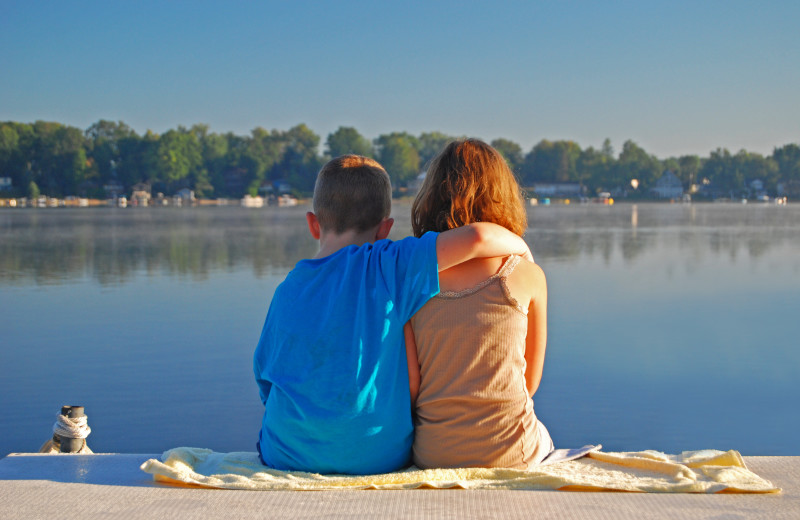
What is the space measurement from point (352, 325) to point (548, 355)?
4.78 meters

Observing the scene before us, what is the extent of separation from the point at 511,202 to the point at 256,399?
351 centimetres

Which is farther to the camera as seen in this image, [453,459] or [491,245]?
[453,459]

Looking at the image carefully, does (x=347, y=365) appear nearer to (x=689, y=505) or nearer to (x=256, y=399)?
(x=689, y=505)

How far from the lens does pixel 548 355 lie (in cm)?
Result: 673

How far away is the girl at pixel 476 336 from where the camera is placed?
218 cm

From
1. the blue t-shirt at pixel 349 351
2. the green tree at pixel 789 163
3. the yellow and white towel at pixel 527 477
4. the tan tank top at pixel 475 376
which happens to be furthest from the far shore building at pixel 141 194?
the tan tank top at pixel 475 376

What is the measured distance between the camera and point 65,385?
585 cm

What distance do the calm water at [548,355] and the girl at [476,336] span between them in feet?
8.18

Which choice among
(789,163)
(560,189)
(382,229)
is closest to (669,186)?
(560,189)

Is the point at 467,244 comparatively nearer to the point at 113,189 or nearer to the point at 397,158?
the point at 113,189

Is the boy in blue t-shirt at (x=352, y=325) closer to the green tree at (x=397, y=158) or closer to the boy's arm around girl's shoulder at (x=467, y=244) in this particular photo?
the boy's arm around girl's shoulder at (x=467, y=244)

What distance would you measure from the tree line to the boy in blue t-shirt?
356 feet

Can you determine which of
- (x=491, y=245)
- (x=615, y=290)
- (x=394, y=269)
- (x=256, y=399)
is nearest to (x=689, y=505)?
(x=491, y=245)

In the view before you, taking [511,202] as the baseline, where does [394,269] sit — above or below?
below
